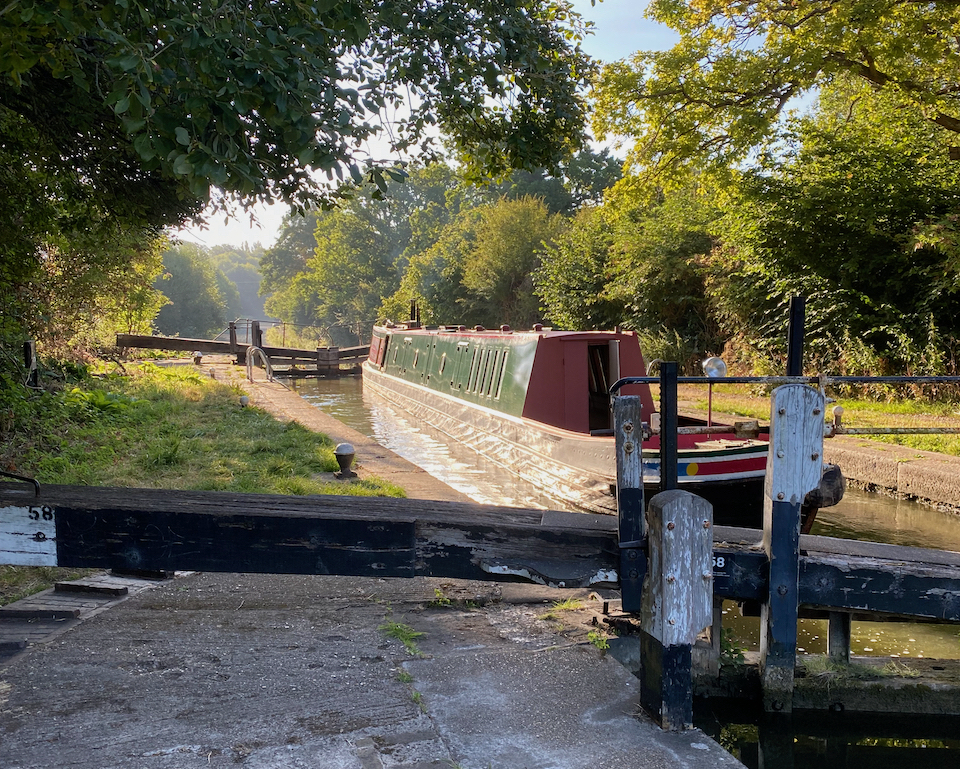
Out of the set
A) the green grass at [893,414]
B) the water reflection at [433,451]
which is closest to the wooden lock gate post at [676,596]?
the water reflection at [433,451]

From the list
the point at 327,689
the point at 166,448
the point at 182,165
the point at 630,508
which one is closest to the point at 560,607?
the point at 630,508

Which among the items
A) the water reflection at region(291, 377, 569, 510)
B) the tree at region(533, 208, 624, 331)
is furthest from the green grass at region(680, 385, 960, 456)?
the tree at region(533, 208, 624, 331)

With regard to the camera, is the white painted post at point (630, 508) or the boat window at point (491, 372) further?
the boat window at point (491, 372)

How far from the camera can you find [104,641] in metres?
3.60

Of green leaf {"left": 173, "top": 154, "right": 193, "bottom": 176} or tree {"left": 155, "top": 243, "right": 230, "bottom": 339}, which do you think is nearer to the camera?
green leaf {"left": 173, "top": 154, "right": 193, "bottom": 176}

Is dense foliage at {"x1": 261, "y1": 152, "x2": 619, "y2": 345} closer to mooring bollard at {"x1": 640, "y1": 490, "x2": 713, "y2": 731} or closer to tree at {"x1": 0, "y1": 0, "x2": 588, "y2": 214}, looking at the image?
tree at {"x1": 0, "y1": 0, "x2": 588, "y2": 214}

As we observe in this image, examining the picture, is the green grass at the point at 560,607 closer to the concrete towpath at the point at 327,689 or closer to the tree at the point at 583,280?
the concrete towpath at the point at 327,689

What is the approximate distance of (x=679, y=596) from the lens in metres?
3.06

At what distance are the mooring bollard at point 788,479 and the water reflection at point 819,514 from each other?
60.2 inches

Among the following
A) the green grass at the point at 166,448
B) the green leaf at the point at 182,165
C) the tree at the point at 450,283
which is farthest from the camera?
the tree at the point at 450,283

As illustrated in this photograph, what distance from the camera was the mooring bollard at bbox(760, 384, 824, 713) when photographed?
10.5ft

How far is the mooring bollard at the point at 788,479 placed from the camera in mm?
3215

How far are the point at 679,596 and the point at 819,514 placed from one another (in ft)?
22.2

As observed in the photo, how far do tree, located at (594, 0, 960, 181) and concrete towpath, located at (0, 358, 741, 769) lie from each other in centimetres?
1100
